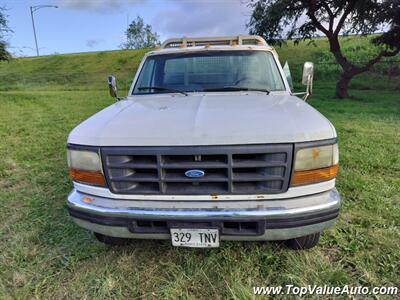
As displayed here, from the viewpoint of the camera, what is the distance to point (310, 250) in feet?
9.09

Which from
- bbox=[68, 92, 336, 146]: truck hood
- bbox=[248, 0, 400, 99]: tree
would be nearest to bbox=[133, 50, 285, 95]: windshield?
bbox=[68, 92, 336, 146]: truck hood

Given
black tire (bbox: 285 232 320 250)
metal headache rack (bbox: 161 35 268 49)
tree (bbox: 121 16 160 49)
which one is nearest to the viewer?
black tire (bbox: 285 232 320 250)

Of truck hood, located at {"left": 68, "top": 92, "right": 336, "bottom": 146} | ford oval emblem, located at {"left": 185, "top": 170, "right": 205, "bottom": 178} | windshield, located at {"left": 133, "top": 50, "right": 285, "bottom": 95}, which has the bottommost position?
ford oval emblem, located at {"left": 185, "top": 170, "right": 205, "bottom": 178}

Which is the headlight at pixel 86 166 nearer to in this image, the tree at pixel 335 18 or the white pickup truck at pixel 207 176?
the white pickup truck at pixel 207 176

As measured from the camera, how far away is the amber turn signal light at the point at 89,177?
2289mm

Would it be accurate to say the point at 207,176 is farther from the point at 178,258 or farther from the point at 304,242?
the point at 304,242

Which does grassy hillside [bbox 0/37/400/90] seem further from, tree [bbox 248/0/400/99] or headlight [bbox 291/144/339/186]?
headlight [bbox 291/144/339/186]

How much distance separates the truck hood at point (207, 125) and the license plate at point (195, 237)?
62cm

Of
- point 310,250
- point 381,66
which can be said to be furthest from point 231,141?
point 381,66

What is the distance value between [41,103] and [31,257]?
1311 centimetres

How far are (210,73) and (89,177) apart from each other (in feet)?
6.01

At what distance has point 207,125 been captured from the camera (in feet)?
7.21

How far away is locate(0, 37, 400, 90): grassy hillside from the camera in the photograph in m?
19.7

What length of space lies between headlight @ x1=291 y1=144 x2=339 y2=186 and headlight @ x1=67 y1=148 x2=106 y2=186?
1.38m
